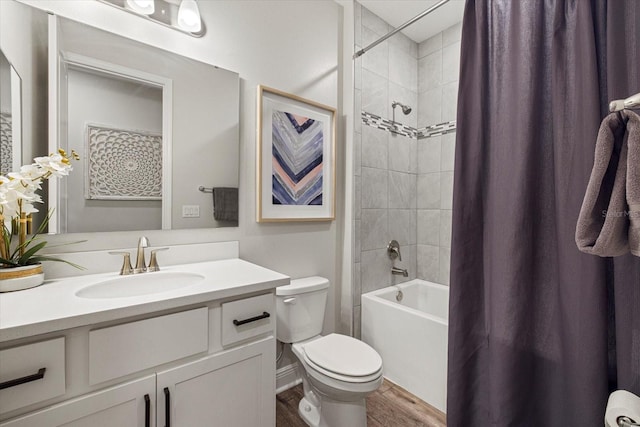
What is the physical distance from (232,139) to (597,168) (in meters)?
1.50

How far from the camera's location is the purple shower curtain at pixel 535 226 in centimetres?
87

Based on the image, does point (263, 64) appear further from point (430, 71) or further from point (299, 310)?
point (430, 71)

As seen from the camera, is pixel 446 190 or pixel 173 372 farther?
pixel 446 190

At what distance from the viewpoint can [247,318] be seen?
3.54ft

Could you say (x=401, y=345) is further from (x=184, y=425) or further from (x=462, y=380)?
(x=184, y=425)

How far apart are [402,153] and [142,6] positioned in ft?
6.49

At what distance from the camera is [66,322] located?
0.74 meters

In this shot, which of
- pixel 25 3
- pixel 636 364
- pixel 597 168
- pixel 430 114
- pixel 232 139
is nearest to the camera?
pixel 597 168

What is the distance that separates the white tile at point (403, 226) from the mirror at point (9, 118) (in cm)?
217

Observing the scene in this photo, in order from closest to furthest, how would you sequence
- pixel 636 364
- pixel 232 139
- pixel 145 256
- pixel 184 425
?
1. pixel 636 364
2. pixel 184 425
3. pixel 145 256
4. pixel 232 139

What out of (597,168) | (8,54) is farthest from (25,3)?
(597,168)

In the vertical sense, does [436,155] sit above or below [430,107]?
below

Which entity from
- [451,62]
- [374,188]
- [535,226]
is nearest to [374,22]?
[451,62]

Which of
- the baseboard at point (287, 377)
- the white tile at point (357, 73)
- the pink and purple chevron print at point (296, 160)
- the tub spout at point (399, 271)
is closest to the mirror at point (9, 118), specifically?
the pink and purple chevron print at point (296, 160)
